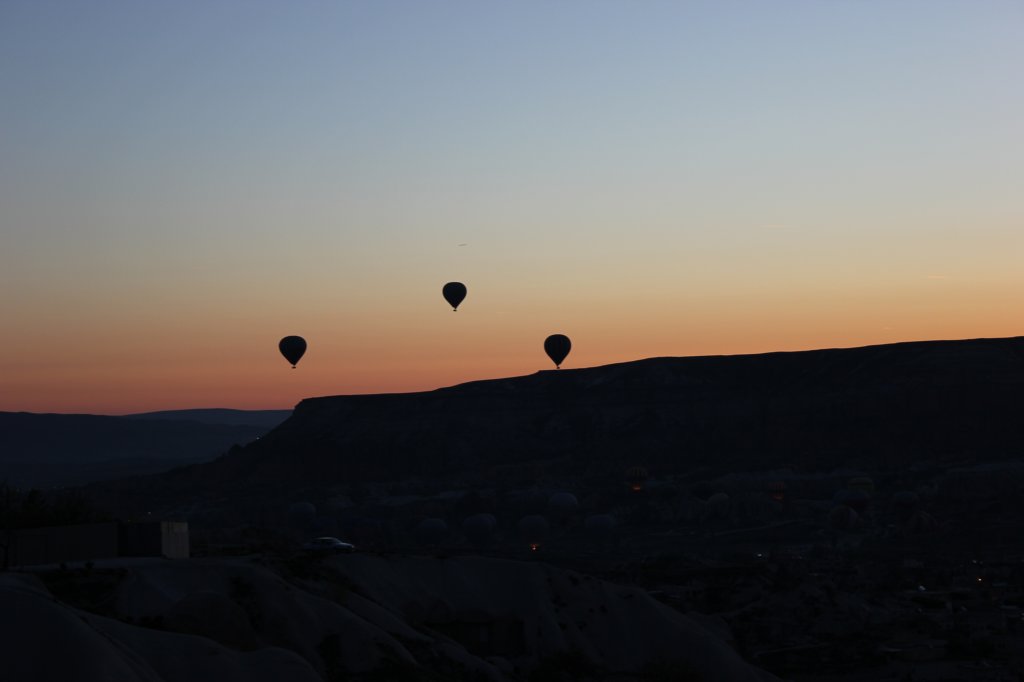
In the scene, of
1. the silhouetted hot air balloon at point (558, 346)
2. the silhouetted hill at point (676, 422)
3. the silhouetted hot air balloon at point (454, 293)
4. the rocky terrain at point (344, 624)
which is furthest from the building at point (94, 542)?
the silhouetted hill at point (676, 422)

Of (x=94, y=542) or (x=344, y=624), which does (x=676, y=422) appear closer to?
(x=94, y=542)

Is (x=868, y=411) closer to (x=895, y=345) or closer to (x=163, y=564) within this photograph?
(x=895, y=345)

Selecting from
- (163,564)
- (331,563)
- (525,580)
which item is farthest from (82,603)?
(525,580)

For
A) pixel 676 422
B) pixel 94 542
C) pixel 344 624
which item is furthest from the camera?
pixel 676 422

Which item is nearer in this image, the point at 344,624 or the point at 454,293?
the point at 344,624

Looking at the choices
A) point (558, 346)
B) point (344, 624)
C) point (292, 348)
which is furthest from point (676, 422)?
point (344, 624)

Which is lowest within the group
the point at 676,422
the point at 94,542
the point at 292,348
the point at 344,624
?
the point at 344,624
